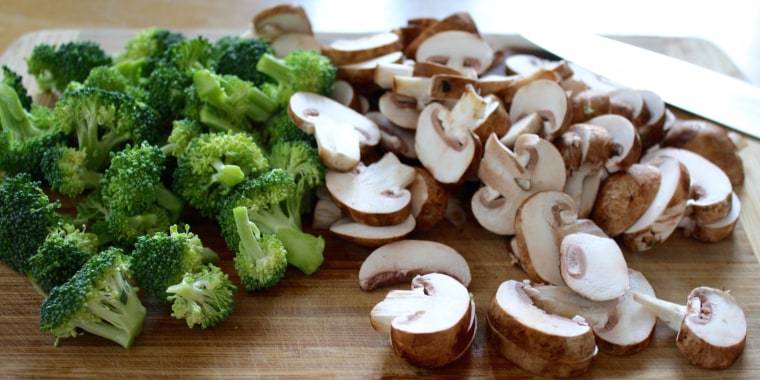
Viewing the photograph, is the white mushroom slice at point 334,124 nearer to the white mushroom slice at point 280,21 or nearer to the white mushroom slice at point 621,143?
the white mushroom slice at point 280,21

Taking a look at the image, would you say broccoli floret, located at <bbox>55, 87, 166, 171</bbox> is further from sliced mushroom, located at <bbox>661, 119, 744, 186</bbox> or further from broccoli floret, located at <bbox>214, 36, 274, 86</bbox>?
sliced mushroom, located at <bbox>661, 119, 744, 186</bbox>

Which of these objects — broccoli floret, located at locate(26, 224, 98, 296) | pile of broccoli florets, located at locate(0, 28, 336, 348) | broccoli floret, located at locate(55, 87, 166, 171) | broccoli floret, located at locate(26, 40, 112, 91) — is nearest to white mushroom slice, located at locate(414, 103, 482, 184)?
pile of broccoli florets, located at locate(0, 28, 336, 348)

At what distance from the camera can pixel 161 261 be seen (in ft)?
8.67

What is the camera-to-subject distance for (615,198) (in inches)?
119

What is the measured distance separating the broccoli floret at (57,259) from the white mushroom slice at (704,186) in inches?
92.0

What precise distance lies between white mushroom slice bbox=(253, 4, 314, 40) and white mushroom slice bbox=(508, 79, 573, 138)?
1.20 metres

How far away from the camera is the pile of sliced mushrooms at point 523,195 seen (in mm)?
2537

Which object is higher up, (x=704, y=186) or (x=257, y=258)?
(x=257, y=258)

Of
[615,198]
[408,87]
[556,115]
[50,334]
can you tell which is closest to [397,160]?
[408,87]

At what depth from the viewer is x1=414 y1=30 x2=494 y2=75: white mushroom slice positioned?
12.1 ft

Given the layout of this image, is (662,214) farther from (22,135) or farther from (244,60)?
(22,135)

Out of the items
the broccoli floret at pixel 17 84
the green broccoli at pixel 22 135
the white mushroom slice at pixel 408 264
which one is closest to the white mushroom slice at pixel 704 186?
the white mushroom slice at pixel 408 264

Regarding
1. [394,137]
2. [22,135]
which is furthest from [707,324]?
[22,135]

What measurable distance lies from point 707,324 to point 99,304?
2.03 m
